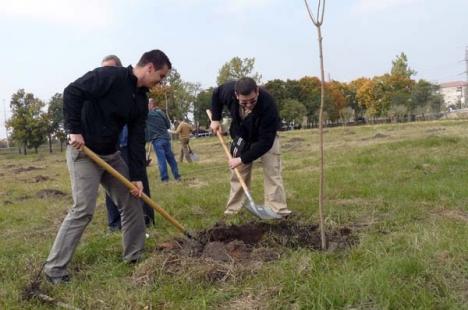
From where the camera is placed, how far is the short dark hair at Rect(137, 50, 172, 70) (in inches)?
151

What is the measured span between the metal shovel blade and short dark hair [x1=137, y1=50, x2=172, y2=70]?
2076 mm

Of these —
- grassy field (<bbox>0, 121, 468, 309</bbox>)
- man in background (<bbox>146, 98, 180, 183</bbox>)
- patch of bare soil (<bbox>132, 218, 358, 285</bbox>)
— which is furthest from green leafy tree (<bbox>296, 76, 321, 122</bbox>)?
patch of bare soil (<bbox>132, 218, 358, 285</bbox>)

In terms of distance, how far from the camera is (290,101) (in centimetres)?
6125

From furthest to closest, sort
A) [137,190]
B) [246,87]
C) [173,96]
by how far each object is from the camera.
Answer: [173,96]
[246,87]
[137,190]

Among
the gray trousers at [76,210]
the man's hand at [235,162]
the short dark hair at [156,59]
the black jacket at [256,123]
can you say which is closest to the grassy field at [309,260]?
the gray trousers at [76,210]

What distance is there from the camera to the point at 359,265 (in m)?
3.64

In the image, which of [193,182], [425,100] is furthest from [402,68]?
[193,182]

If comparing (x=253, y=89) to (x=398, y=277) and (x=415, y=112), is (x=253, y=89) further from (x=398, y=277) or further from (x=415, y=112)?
(x=415, y=112)

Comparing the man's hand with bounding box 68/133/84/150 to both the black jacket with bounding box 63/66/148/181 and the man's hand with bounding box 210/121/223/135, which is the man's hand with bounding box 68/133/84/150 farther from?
the man's hand with bounding box 210/121/223/135

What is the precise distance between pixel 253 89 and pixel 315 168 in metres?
6.16

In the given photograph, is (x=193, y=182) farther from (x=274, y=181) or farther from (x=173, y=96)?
(x=173, y=96)

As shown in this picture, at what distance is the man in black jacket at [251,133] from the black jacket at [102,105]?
1336 millimetres

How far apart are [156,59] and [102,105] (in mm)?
555

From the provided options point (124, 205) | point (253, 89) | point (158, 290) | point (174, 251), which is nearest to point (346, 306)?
point (158, 290)
